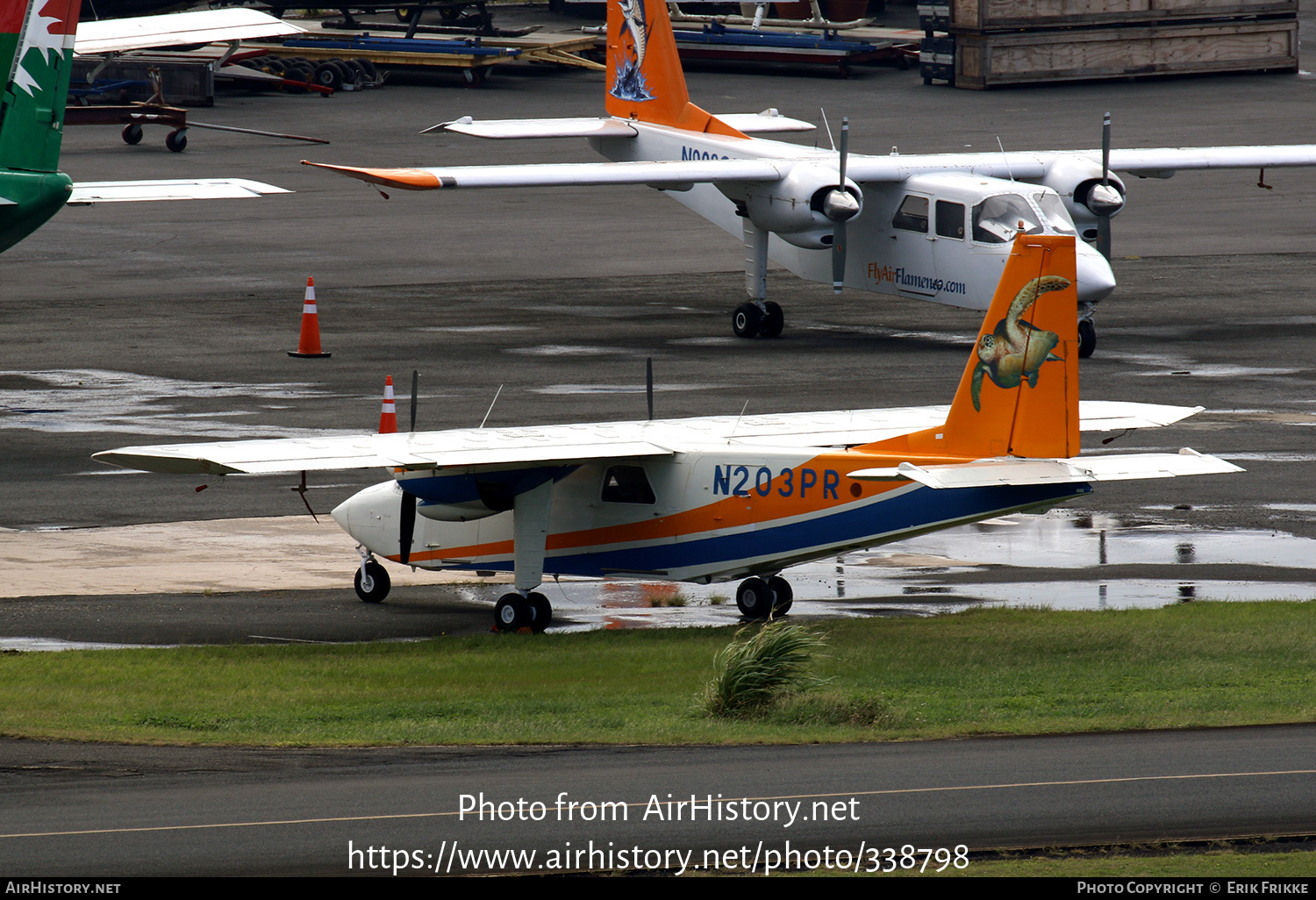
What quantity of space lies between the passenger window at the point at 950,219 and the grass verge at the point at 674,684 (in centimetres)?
1386

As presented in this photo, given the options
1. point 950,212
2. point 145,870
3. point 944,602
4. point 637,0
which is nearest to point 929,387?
point 950,212

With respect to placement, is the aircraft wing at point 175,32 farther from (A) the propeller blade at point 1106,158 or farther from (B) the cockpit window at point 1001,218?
(A) the propeller blade at point 1106,158

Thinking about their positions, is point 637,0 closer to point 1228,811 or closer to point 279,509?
point 279,509

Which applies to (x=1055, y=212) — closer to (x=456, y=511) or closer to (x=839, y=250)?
(x=839, y=250)

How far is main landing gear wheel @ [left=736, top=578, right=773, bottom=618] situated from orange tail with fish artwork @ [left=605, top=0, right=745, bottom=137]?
19.3 metres

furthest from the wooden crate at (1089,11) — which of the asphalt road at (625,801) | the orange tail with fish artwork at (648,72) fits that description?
the asphalt road at (625,801)

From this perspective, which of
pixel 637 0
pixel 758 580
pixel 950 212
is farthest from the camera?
pixel 637 0

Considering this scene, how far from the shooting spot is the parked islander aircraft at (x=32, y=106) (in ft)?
64.6

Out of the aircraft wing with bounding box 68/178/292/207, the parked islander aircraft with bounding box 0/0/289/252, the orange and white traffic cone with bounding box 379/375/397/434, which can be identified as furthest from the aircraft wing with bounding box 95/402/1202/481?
the aircraft wing with bounding box 68/178/292/207

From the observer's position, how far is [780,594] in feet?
59.2

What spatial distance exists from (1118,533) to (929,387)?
6.71 metres

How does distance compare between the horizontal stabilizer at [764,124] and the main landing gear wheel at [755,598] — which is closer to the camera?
the main landing gear wheel at [755,598]

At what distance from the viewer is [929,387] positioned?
89.7 ft

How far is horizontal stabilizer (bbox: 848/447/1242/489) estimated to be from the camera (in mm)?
15461
